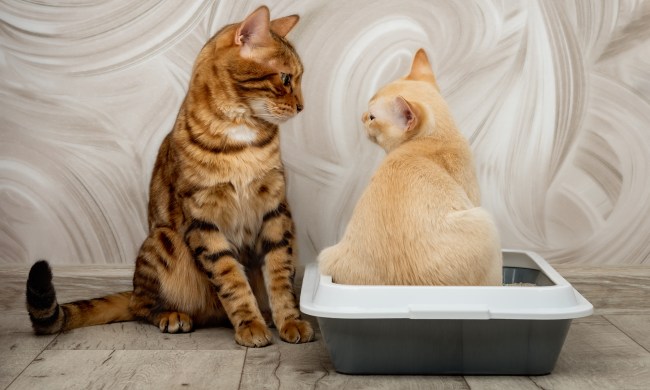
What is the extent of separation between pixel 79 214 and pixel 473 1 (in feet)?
3.96

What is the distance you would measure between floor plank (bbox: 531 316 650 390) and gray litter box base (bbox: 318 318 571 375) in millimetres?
60

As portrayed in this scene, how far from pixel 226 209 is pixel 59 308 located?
467 mm

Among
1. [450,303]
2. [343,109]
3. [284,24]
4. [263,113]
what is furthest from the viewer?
[343,109]

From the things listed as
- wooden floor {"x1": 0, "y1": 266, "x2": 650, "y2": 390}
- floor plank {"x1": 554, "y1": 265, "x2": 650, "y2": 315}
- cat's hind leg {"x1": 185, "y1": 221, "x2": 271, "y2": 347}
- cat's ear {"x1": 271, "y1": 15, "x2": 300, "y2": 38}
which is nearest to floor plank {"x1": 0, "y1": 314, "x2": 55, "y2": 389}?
wooden floor {"x1": 0, "y1": 266, "x2": 650, "y2": 390}

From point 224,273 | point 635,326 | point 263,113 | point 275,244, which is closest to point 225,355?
point 224,273

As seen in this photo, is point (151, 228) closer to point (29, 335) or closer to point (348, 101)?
point (29, 335)

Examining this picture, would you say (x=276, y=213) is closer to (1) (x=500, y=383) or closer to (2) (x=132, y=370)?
(2) (x=132, y=370)

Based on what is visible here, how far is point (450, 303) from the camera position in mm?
1486

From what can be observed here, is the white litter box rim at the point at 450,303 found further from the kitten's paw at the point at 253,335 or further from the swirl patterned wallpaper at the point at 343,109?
the swirl patterned wallpaper at the point at 343,109

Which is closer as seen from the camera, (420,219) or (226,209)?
(420,219)

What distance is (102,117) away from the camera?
6.97ft

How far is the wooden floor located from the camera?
153cm

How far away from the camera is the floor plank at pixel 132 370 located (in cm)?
153

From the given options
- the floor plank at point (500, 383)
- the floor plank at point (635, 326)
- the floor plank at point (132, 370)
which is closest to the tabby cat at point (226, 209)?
the floor plank at point (132, 370)
